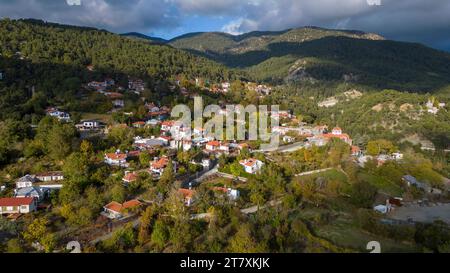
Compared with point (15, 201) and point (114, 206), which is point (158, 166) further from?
point (15, 201)

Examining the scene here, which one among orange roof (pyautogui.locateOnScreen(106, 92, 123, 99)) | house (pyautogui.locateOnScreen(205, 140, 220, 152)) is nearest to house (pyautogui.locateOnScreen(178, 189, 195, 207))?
house (pyautogui.locateOnScreen(205, 140, 220, 152))

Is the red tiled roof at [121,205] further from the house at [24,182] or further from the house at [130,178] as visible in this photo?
the house at [24,182]

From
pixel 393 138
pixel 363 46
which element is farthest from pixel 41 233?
pixel 363 46

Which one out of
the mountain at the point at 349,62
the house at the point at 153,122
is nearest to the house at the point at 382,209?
the house at the point at 153,122

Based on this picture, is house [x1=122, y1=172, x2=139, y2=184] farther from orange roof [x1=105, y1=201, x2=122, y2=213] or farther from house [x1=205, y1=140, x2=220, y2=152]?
house [x1=205, y1=140, x2=220, y2=152]

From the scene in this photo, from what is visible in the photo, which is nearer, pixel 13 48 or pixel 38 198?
pixel 38 198
